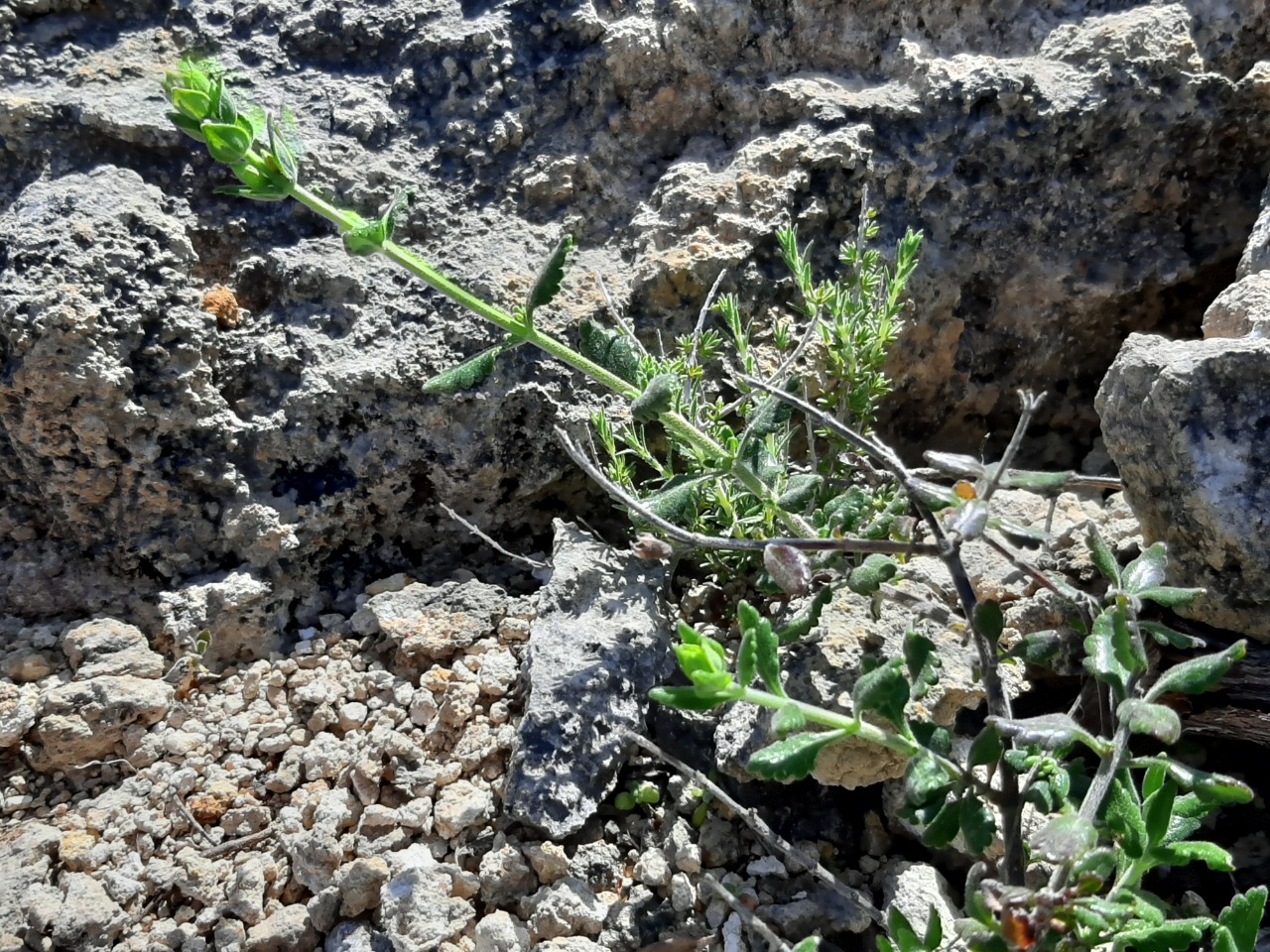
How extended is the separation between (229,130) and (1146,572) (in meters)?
1.84

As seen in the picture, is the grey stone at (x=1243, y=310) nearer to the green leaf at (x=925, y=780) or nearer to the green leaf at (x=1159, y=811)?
the green leaf at (x=1159, y=811)

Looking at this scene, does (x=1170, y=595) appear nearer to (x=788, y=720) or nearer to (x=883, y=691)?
(x=883, y=691)

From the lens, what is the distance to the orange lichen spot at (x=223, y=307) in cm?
272

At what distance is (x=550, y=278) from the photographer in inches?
87.0

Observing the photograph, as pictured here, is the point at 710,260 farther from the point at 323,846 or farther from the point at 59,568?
the point at 59,568

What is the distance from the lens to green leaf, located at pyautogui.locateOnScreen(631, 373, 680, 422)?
6.89 feet

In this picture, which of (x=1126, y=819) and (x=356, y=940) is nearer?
(x=1126, y=819)

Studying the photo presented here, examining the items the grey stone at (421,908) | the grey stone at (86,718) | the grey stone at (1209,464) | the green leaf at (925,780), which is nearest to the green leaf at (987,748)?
the green leaf at (925,780)

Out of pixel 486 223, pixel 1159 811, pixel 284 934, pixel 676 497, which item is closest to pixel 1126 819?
pixel 1159 811

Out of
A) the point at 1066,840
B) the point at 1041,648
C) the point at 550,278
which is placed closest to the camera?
the point at 1066,840

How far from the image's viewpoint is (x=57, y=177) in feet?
9.10

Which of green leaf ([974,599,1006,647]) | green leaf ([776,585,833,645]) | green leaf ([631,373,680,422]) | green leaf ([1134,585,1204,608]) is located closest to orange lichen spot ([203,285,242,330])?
green leaf ([631,373,680,422])

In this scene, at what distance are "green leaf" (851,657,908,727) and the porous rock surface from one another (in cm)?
124

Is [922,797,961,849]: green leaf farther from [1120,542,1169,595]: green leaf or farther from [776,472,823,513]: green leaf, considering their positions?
[776,472,823,513]: green leaf
